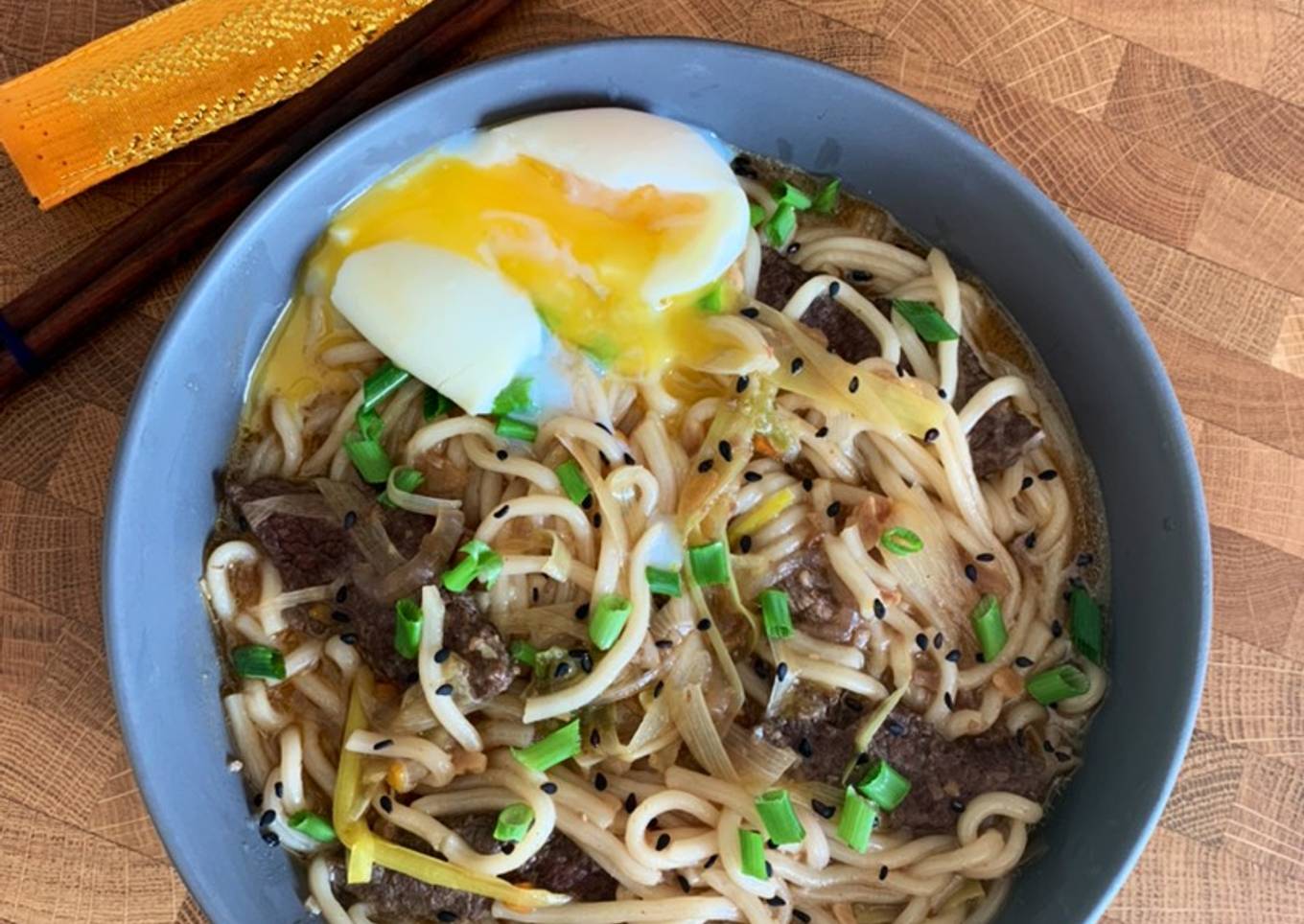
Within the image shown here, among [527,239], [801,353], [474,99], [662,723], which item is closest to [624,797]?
[662,723]

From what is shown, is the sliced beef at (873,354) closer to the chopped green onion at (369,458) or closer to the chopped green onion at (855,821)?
the chopped green onion at (855,821)

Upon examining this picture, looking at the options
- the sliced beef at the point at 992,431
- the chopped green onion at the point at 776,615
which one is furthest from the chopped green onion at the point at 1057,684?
the chopped green onion at the point at 776,615

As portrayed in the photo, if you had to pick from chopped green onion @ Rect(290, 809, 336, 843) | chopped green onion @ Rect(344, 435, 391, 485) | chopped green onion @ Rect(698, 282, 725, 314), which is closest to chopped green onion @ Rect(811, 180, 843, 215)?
chopped green onion @ Rect(698, 282, 725, 314)

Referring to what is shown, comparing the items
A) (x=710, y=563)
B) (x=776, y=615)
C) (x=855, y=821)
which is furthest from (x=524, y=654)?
(x=855, y=821)

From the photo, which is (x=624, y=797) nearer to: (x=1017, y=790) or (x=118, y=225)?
(x=1017, y=790)

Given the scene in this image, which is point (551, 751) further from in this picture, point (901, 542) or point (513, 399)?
point (901, 542)
